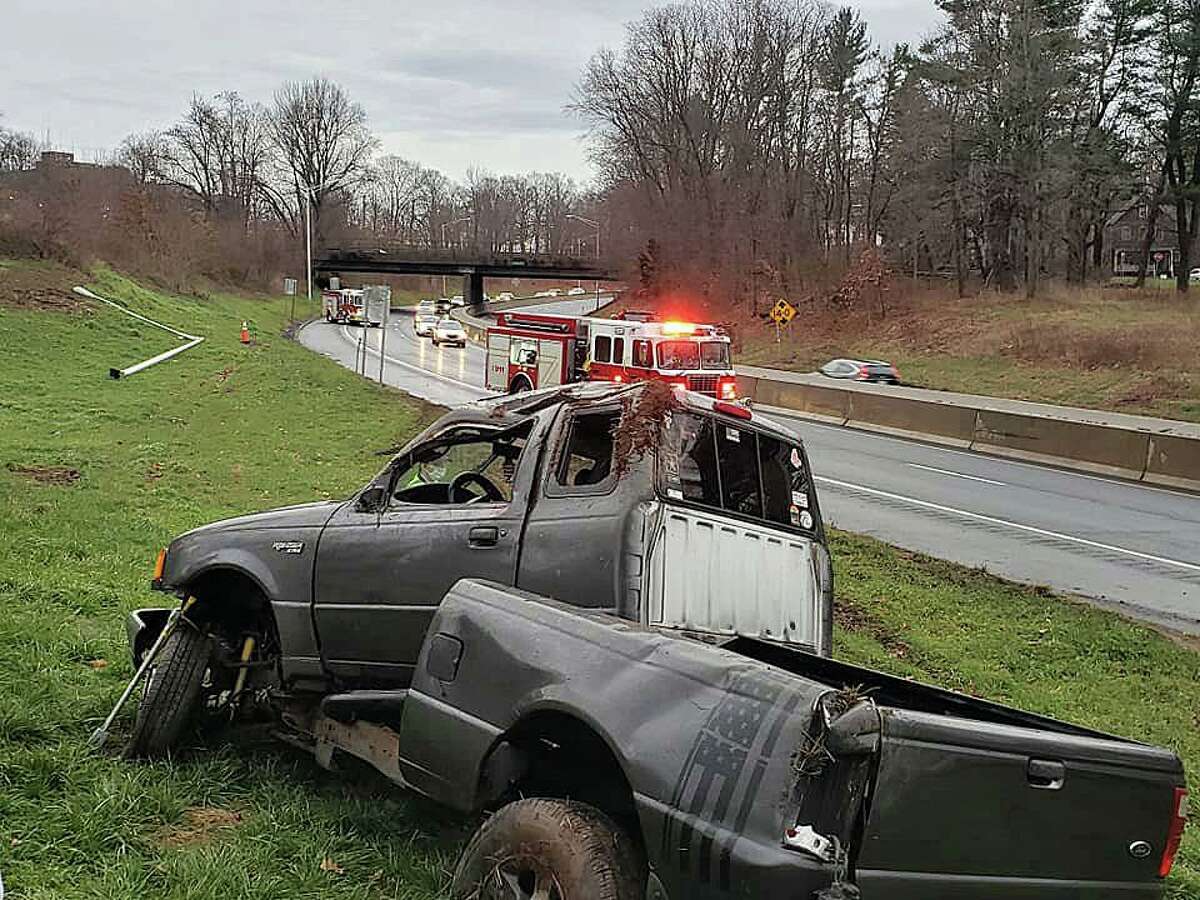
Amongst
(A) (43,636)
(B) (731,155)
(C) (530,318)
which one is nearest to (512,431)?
(A) (43,636)

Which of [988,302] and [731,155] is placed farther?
[731,155]

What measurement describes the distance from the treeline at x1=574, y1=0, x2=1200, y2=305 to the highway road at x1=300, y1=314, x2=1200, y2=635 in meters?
35.1

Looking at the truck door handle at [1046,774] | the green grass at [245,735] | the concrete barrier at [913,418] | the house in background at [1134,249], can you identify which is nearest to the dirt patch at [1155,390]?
the concrete barrier at [913,418]

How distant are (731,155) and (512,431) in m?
63.6

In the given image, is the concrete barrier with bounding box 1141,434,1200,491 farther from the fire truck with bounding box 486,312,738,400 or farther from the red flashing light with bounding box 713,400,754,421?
the red flashing light with bounding box 713,400,754,421

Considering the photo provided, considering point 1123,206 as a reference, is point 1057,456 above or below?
below

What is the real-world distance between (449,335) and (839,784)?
2212 inches

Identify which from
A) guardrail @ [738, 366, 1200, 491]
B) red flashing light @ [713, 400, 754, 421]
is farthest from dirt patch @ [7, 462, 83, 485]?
guardrail @ [738, 366, 1200, 491]

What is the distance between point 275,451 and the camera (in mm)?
18797

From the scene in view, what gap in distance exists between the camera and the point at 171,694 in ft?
19.2

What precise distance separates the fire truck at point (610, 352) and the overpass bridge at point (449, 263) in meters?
67.9

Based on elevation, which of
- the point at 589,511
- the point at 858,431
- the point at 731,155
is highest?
the point at 731,155

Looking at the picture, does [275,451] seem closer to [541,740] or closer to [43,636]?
[43,636]

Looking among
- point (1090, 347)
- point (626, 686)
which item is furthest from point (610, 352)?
point (626, 686)
